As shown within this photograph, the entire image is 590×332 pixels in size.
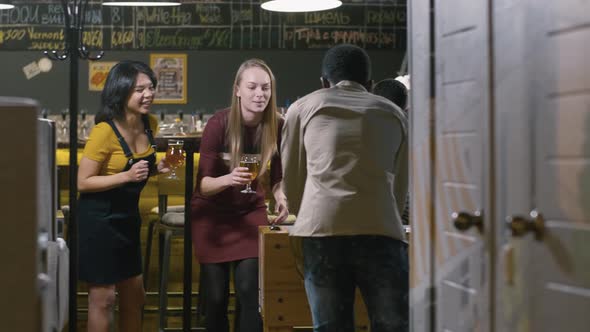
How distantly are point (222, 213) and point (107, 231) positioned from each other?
498mm

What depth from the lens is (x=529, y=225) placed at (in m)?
1.75

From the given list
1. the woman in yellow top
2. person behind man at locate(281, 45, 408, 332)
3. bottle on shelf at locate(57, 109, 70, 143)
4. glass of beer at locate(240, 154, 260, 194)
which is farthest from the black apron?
bottle on shelf at locate(57, 109, 70, 143)

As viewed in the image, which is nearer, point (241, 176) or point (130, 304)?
point (241, 176)

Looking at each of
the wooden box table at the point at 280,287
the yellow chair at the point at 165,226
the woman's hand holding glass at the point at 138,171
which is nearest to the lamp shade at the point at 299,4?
the yellow chair at the point at 165,226

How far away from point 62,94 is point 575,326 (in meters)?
7.66

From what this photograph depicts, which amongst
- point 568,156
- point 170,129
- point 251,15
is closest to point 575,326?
point 568,156

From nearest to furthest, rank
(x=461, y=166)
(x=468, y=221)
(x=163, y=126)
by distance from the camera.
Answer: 1. (x=468, y=221)
2. (x=461, y=166)
3. (x=163, y=126)

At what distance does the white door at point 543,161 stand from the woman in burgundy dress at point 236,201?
244cm

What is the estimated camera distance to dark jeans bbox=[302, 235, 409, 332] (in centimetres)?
331

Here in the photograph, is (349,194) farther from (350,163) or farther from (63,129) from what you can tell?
(63,129)

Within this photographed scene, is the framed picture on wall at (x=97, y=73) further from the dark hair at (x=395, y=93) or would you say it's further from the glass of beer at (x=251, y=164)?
the dark hair at (x=395, y=93)

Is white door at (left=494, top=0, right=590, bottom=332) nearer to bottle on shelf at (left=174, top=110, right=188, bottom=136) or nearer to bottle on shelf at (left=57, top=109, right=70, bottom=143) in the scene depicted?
bottle on shelf at (left=174, top=110, right=188, bottom=136)

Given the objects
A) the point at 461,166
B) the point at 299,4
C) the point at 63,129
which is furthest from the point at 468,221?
the point at 63,129

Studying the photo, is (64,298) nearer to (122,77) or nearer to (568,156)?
(568,156)
